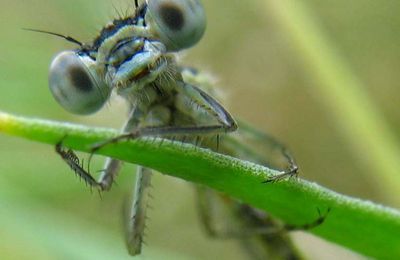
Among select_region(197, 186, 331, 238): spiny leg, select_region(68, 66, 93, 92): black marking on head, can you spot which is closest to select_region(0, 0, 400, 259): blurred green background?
select_region(197, 186, 331, 238): spiny leg

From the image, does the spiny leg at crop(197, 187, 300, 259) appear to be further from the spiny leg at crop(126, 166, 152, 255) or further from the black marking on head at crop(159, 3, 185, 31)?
the black marking on head at crop(159, 3, 185, 31)

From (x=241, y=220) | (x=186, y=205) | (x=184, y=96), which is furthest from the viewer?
(x=186, y=205)

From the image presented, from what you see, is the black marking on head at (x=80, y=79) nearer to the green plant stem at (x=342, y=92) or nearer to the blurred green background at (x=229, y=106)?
the blurred green background at (x=229, y=106)

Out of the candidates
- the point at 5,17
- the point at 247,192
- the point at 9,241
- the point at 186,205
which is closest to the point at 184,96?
the point at 247,192

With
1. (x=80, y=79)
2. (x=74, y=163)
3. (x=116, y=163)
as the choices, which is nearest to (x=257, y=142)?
(x=116, y=163)

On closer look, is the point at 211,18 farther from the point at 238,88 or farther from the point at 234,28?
the point at 238,88

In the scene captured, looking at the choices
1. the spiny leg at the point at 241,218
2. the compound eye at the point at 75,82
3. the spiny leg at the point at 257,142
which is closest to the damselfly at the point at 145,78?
the compound eye at the point at 75,82

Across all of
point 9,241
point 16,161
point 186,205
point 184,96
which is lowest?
point 186,205

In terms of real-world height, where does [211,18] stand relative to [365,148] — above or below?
below
